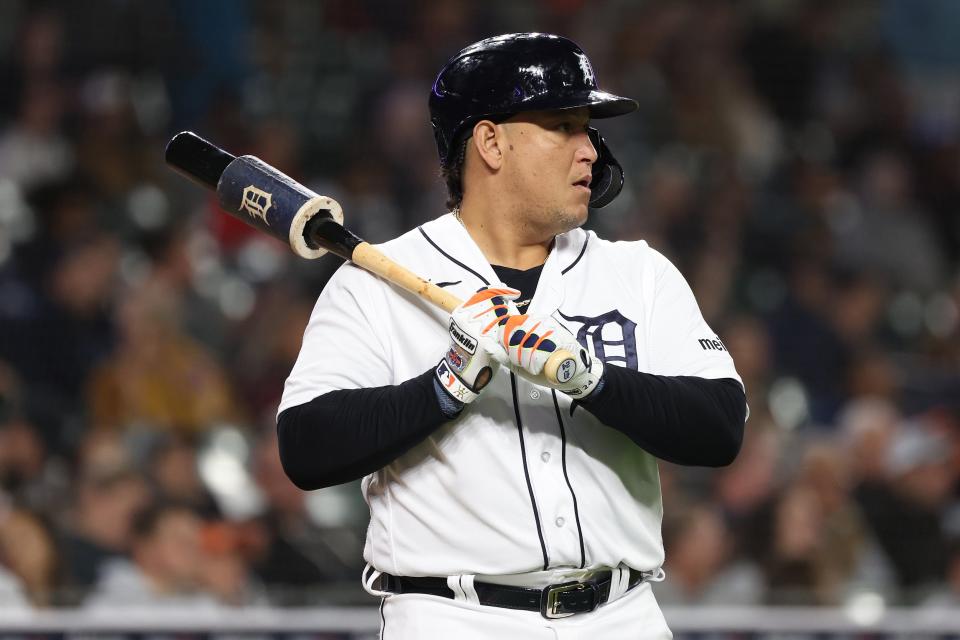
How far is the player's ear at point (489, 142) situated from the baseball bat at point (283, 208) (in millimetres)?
266

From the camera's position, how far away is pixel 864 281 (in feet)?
21.4

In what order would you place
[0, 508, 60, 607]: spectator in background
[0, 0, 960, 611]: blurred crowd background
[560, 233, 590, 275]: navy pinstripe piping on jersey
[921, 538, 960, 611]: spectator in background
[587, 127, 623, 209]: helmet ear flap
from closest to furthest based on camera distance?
[560, 233, 590, 275]: navy pinstripe piping on jersey, [587, 127, 623, 209]: helmet ear flap, [0, 508, 60, 607]: spectator in background, [0, 0, 960, 611]: blurred crowd background, [921, 538, 960, 611]: spectator in background

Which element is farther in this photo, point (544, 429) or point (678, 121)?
point (678, 121)

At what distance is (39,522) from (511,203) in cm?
249

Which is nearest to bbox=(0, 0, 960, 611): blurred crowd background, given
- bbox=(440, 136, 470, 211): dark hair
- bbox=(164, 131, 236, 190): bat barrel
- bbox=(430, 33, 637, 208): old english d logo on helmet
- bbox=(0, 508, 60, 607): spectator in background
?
bbox=(0, 508, 60, 607): spectator in background

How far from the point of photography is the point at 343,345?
235cm

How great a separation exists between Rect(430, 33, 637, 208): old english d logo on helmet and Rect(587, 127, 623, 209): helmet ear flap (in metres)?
0.14

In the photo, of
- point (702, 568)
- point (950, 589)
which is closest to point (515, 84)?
point (702, 568)

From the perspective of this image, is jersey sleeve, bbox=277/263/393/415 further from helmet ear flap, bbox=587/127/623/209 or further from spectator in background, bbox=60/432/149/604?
spectator in background, bbox=60/432/149/604

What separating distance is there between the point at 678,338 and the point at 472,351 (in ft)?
1.57

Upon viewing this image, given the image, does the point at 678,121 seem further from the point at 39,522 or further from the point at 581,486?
the point at 581,486

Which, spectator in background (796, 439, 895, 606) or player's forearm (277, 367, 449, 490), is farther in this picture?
spectator in background (796, 439, 895, 606)

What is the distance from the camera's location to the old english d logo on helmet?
2410 millimetres

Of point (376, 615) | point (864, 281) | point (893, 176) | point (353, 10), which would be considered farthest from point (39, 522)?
point (893, 176)
